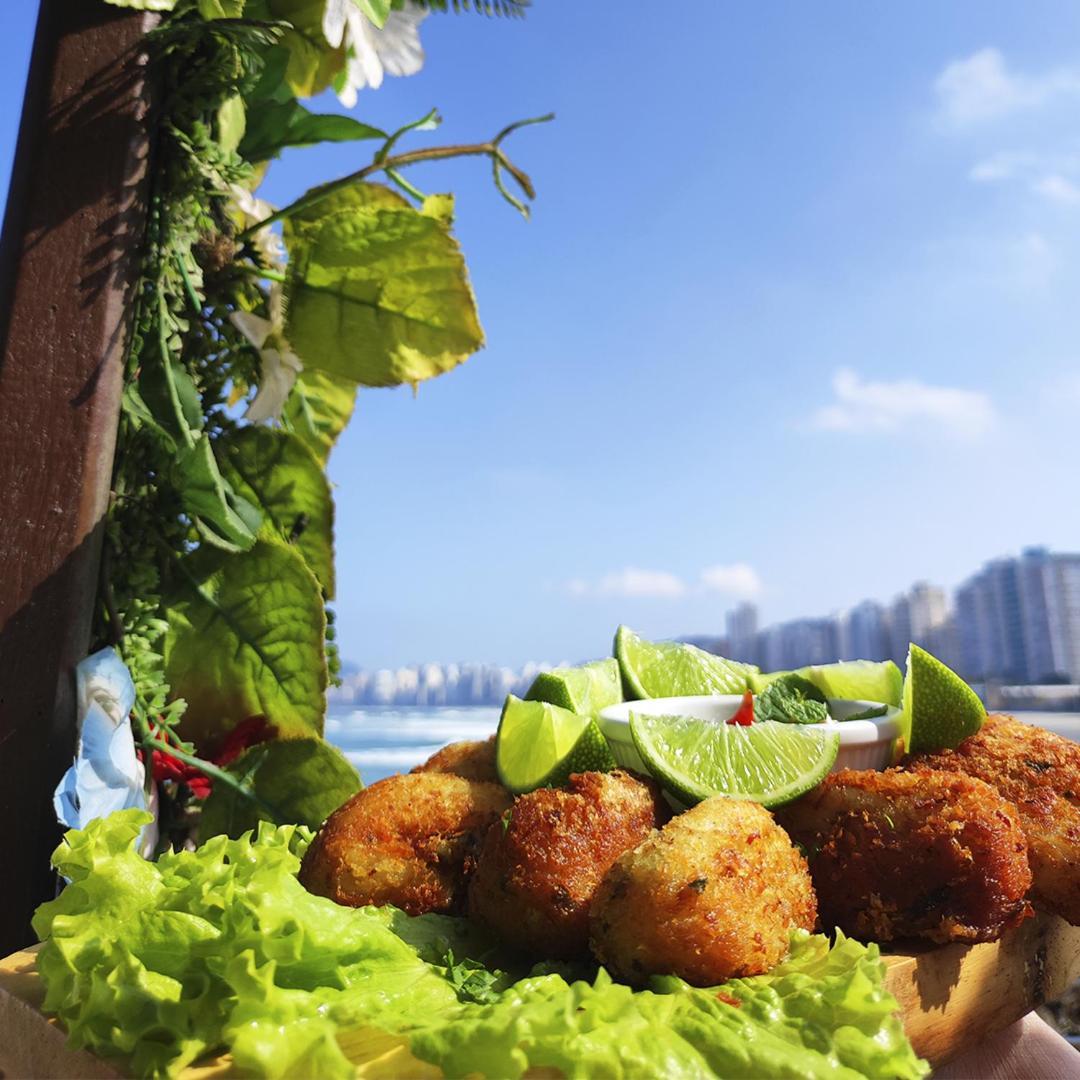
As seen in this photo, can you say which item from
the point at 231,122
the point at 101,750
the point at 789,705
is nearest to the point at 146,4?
the point at 231,122

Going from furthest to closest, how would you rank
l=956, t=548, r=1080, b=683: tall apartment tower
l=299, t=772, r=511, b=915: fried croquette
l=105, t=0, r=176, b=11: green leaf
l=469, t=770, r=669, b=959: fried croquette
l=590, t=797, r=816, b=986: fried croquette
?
1. l=956, t=548, r=1080, b=683: tall apartment tower
2. l=105, t=0, r=176, b=11: green leaf
3. l=299, t=772, r=511, b=915: fried croquette
4. l=469, t=770, r=669, b=959: fried croquette
5. l=590, t=797, r=816, b=986: fried croquette

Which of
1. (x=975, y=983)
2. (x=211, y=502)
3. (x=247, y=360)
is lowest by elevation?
(x=975, y=983)

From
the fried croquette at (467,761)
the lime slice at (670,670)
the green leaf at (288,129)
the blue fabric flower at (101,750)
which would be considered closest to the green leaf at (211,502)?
the blue fabric flower at (101,750)

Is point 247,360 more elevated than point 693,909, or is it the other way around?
point 247,360

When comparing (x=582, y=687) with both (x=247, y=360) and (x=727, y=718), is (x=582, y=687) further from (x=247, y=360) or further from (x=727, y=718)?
(x=247, y=360)

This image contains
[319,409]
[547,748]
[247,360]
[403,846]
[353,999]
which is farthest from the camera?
[319,409]

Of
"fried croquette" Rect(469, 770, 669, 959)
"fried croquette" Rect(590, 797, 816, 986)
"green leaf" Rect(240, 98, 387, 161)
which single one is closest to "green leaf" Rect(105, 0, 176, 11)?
"green leaf" Rect(240, 98, 387, 161)

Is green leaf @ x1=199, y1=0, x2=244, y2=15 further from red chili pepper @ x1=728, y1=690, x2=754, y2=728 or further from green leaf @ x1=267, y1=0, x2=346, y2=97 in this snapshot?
red chili pepper @ x1=728, y1=690, x2=754, y2=728

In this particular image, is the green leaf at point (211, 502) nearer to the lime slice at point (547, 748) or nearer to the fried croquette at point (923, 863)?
the lime slice at point (547, 748)
